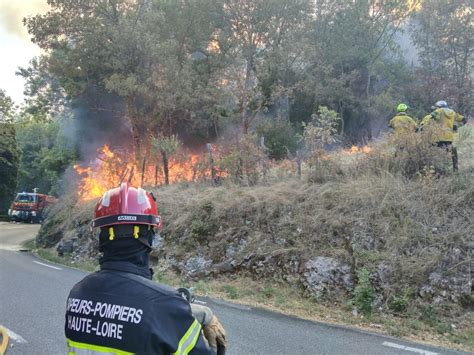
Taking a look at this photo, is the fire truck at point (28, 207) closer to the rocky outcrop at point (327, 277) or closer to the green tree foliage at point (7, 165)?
the green tree foliage at point (7, 165)

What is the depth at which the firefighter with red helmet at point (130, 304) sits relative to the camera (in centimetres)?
175

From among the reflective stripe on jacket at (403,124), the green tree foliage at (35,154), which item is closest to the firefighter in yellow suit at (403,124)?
the reflective stripe on jacket at (403,124)

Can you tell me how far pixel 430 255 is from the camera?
7.59 meters

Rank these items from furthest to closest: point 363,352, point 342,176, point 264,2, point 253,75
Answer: point 253,75
point 264,2
point 342,176
point 363,352

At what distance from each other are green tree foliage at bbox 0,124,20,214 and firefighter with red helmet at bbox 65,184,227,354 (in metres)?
39.0

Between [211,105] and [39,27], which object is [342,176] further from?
[39,27]

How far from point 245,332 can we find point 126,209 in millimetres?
4728

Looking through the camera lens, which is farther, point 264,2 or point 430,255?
point 264,2

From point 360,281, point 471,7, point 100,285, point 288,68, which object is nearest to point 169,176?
point 288,68

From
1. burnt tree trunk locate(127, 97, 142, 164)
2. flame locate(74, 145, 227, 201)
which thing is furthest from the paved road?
burnt tree trunk locate(127, 97, 142, 164)

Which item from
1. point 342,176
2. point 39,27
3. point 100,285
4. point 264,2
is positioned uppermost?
point 264,2

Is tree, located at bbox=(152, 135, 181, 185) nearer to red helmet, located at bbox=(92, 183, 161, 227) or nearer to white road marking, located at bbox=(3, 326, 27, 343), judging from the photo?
white road marking, located at bbox=(3, 326, 27, 343)

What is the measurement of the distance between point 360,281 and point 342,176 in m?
→ 3.66

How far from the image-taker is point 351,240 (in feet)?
28.5
